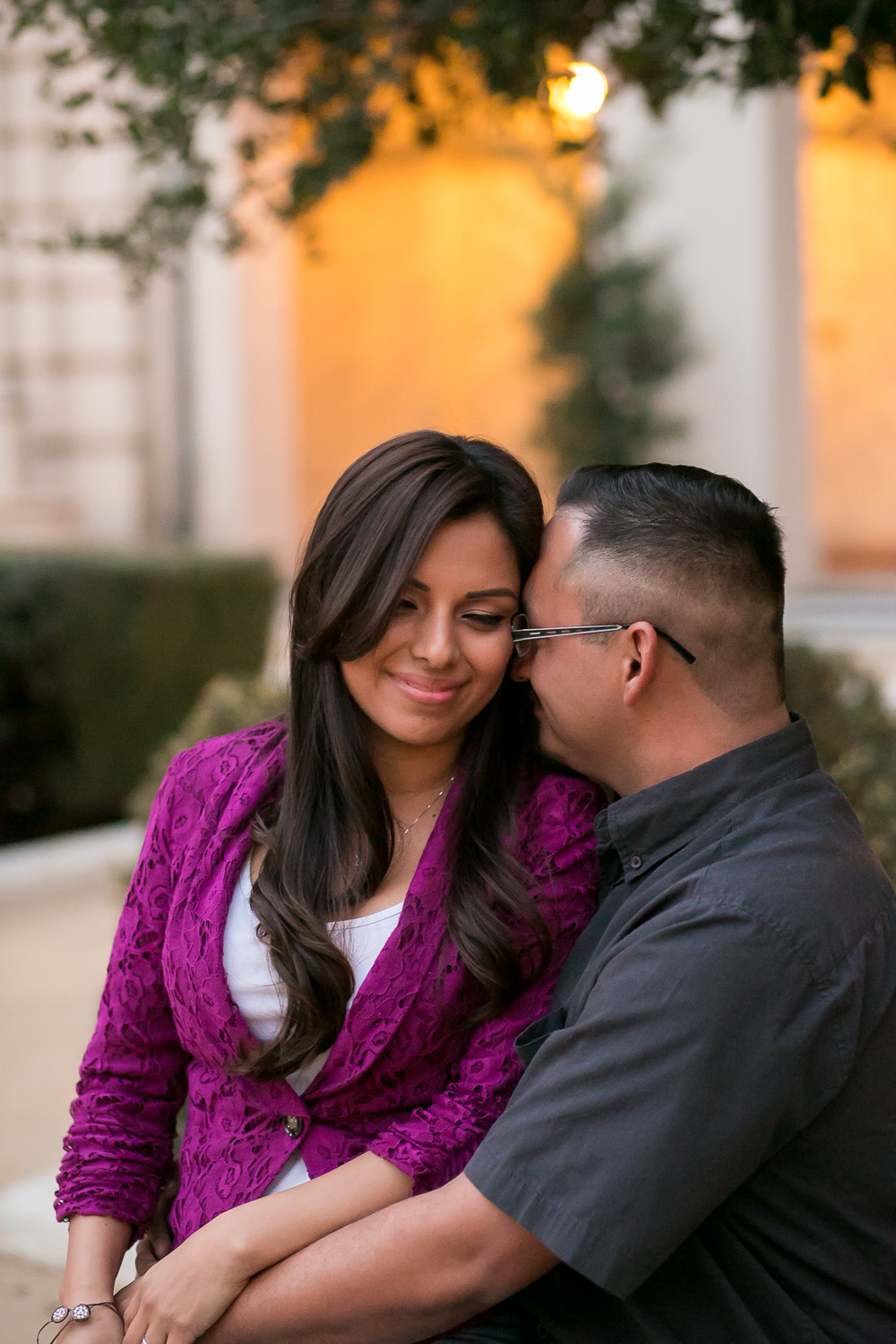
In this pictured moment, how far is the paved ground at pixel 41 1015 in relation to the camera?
377 centimetres

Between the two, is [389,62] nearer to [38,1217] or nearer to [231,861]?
[231,861]

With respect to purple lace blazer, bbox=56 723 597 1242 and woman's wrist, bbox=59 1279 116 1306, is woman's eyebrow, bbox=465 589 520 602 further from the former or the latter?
woman's wrist, bbox=59 1279 116 1306

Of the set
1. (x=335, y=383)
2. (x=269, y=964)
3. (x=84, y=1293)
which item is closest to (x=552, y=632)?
(x=269, y=964)

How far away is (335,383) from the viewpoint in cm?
1477

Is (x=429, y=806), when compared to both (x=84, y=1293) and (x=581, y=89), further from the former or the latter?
(x=581, y=89)

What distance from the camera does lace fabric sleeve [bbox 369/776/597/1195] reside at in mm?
2080

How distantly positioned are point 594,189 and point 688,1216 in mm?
11894

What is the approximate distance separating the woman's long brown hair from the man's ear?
1.08 feet

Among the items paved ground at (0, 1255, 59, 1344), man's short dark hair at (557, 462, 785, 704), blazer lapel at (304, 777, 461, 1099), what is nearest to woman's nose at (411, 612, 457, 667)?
man's short dark hair at (557, 462, 785, 704)

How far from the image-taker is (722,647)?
206 centimetres

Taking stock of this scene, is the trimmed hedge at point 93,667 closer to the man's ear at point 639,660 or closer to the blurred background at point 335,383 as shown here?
the blurred background at point 335,383

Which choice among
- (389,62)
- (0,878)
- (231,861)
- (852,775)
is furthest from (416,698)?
(0,878)

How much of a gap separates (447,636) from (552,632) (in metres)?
0.17

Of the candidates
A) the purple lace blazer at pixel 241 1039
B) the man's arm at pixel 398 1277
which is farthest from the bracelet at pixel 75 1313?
the man's arm at pixel 398 1277
